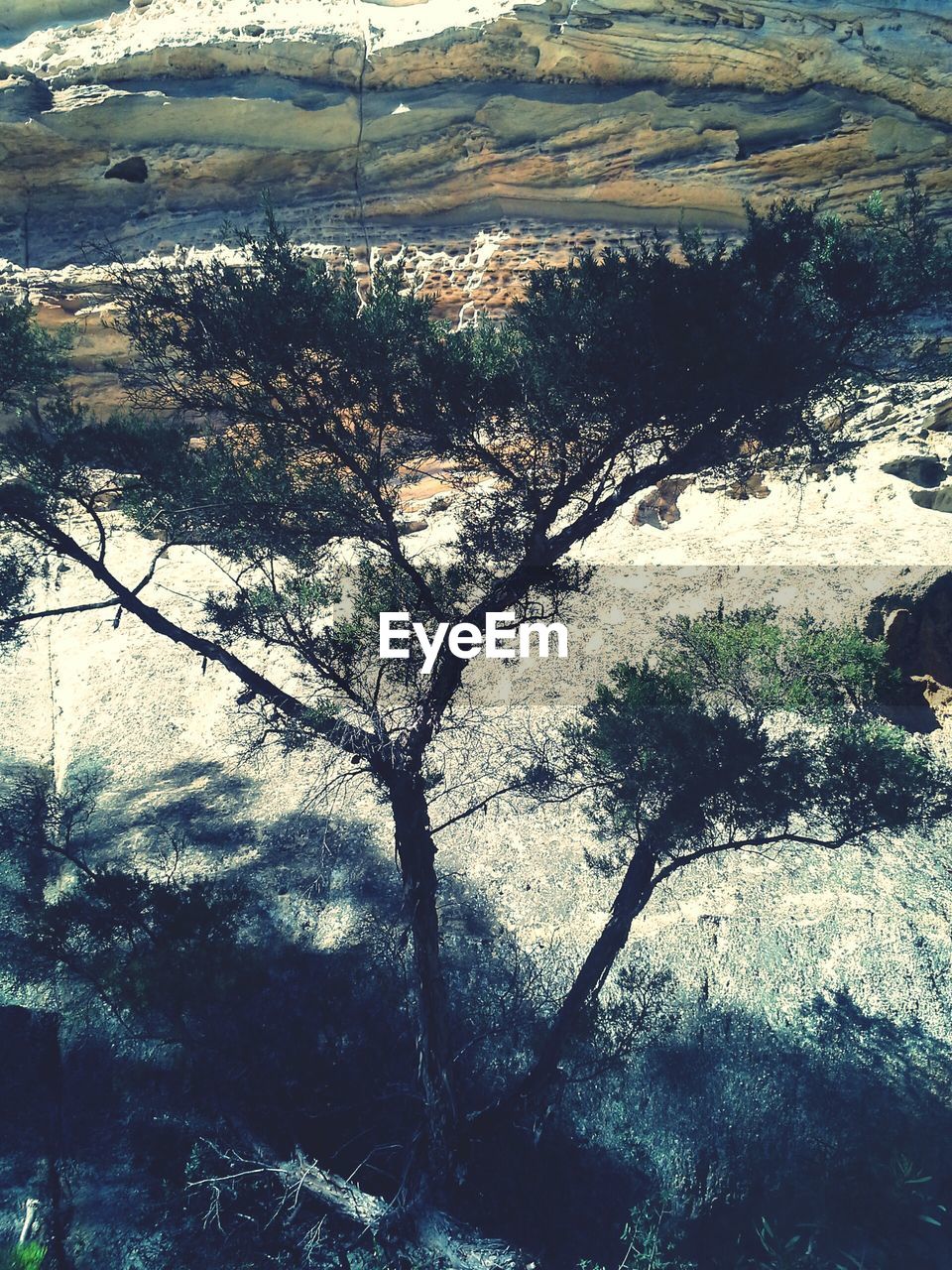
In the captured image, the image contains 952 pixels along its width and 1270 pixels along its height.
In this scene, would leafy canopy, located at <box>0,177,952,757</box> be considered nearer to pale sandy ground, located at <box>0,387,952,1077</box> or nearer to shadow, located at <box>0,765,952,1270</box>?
pale sandy ground, located at <box>0,387,952,1077</box>

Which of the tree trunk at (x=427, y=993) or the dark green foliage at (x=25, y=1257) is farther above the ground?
the tree trunk at (x=427, y=993)

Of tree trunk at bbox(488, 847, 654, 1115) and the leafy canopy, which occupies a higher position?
the leafy canopy

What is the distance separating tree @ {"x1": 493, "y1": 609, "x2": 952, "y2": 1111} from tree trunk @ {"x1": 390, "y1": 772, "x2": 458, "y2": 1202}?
878 mm

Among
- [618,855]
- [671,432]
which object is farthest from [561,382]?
[618,855]

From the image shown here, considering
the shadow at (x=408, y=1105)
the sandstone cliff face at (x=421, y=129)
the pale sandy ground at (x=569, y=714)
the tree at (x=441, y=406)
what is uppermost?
the sandstone cliff face at (x=421, y=129)

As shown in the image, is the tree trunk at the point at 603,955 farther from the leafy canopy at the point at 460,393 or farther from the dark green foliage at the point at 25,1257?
the dark green foliage at the point at 25,1257

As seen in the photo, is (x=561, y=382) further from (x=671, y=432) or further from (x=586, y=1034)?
(x=586, y=1034)

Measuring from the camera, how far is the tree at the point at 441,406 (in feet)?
23.6

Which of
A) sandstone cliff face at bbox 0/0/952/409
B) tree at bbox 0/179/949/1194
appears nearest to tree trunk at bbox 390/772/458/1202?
tree at bbox 0/179/949/1194

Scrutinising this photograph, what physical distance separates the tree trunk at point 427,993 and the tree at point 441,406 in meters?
0.02

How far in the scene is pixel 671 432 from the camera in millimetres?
7500

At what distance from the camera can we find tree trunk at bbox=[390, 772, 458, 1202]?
7199 mm

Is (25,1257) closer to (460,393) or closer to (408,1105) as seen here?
(408,1105)

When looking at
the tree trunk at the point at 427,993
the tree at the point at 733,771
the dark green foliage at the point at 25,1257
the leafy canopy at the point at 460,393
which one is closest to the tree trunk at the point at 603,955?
the tree at the point at 733,771
